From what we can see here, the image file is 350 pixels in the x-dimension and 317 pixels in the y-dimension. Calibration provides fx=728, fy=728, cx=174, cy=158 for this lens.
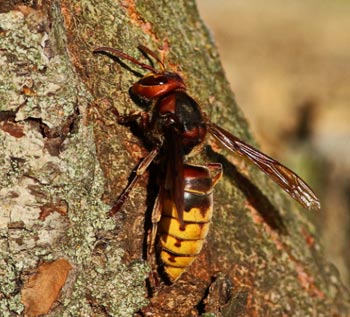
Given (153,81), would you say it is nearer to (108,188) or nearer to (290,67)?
(108,188)

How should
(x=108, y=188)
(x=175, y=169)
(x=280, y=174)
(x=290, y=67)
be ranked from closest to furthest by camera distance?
(x=108, y=188) < (x=175, y=169) < (x=280, y=174) < (x=290, y=67)

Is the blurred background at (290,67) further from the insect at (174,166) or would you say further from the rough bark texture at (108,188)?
the insect at (174,166)

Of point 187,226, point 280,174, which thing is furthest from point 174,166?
point 280,174

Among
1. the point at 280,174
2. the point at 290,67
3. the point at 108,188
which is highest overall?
the point at 108,188

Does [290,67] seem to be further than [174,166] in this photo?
Yes

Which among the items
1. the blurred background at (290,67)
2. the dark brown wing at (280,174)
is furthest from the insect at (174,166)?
the blurred background at (290,67)
